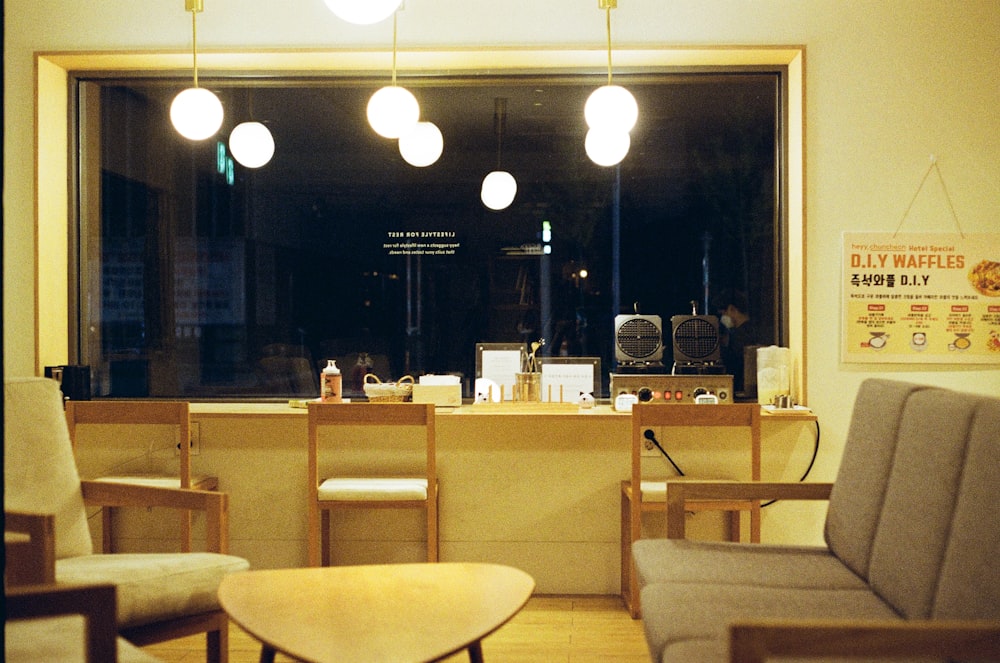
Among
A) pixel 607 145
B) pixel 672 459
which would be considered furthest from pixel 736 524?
pixel 607 145

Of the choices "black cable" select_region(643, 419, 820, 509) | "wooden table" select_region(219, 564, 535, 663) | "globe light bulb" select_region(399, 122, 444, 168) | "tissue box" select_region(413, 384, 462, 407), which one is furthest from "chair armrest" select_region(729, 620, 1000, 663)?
"globe light bulb" select_region(399, 122, 444, 168)

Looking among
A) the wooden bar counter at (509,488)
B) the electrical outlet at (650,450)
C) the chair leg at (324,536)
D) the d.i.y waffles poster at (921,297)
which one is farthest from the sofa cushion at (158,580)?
the d.i.y waffles poster at (921,297)

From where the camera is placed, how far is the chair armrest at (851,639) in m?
1.36

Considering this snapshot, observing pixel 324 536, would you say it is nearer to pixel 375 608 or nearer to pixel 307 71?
pixel 375 608

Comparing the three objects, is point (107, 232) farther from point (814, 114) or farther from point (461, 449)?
point (814, 114)

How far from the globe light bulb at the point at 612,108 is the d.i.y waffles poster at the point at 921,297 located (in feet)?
3.90

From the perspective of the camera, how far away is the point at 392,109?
9.74ft

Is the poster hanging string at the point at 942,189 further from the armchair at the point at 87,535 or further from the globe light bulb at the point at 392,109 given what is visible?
the armchair at the point at 87,535

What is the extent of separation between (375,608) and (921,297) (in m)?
2.81

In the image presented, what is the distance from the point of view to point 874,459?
2.22 m

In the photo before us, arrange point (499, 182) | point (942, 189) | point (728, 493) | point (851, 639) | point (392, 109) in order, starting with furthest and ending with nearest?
point (499, 182) < point (942, 189) < point (392, 109) < point (728, 493) < point (851, 639)

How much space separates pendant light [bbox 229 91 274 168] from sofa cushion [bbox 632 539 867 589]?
2.45 m

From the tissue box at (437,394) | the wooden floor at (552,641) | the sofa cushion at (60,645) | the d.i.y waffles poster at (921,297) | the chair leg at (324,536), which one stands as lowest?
the wooden floor at (552,641)

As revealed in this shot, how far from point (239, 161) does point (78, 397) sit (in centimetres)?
129
